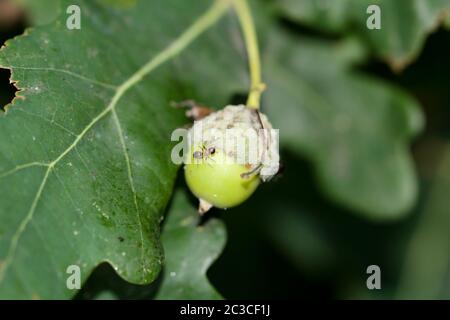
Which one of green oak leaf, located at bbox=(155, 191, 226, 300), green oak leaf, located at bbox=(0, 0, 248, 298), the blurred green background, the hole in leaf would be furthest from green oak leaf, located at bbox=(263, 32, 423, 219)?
the hole in leaf

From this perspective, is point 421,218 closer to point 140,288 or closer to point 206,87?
point 206,87

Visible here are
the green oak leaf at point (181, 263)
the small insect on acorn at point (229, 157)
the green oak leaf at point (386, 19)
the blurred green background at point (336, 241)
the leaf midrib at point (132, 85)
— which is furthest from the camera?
the blurred green background at point (336, 241)

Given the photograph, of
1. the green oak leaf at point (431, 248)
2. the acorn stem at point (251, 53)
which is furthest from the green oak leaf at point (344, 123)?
the green oak leaf at point (431, 248)

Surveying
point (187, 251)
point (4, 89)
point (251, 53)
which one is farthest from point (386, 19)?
point (4, 89)

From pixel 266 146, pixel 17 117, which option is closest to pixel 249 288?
pixel 266 146

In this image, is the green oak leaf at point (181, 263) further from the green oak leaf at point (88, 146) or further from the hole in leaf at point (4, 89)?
the hole in leaf at point (4, 89)

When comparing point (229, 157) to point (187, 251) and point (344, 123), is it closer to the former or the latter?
point (187, 251)

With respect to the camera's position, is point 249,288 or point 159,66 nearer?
point 159,66
